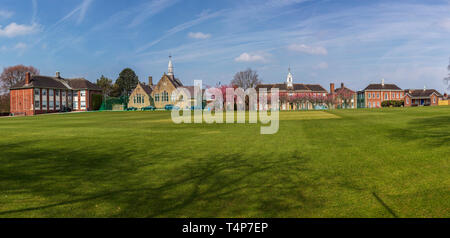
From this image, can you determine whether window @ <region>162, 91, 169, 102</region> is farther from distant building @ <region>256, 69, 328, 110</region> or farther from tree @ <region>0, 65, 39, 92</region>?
tree @ <region>0, 65, 39, 92</region>

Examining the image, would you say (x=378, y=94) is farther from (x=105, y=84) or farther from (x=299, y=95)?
(x=105, y=84)

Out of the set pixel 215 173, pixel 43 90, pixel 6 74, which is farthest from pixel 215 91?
pixel 215 173

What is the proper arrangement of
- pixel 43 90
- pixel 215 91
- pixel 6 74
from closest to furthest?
1. pixel 215 91
2. pixel 43 90
3. pixel 6 74

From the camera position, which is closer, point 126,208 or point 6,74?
point 126,208

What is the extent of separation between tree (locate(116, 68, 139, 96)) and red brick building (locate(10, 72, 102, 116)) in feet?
87.3

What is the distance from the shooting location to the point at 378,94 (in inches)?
4469

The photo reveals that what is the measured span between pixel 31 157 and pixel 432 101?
136805 millimetres

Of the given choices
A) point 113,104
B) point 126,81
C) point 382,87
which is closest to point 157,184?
point 113,104

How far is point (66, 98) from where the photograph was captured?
308 feet

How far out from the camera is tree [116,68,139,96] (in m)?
129

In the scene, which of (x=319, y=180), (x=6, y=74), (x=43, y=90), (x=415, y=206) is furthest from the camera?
(x=6, y=74)

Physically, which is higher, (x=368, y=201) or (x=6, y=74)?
(x=6, y=74)

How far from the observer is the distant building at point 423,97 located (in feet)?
384

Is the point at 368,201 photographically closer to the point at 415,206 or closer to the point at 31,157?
the point at 415,206
